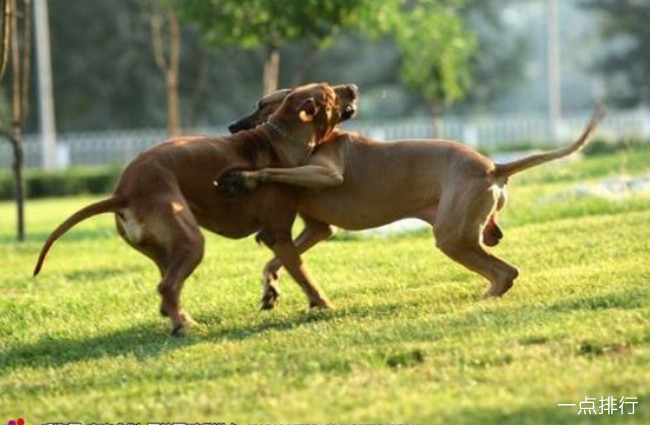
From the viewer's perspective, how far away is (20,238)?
52.1 ft

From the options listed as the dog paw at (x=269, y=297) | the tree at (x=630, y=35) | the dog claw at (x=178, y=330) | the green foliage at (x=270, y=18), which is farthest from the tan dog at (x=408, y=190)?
the tree at (x=630, y=35)

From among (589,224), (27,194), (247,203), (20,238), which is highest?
(247,203)

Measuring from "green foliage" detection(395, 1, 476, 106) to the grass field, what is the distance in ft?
53.3

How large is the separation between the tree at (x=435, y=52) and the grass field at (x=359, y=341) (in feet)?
53.4

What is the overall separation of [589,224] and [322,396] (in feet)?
20.4

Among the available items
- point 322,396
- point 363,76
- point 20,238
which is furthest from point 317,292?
point 363,76

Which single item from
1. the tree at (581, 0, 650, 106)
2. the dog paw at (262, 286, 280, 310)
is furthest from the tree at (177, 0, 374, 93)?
the tree at (581, 0, 650, 106)

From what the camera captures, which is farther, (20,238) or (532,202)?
(20,238)

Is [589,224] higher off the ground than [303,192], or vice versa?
[303,192]

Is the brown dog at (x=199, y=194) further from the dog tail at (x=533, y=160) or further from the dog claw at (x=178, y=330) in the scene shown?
the dog tail at (x=533, y=160)

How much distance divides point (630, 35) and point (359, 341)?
41.0 meters

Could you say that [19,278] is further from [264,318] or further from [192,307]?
[264,318]

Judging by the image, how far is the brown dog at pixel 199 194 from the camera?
25.1 feet

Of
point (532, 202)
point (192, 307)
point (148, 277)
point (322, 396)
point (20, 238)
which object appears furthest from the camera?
point (20, 238)
